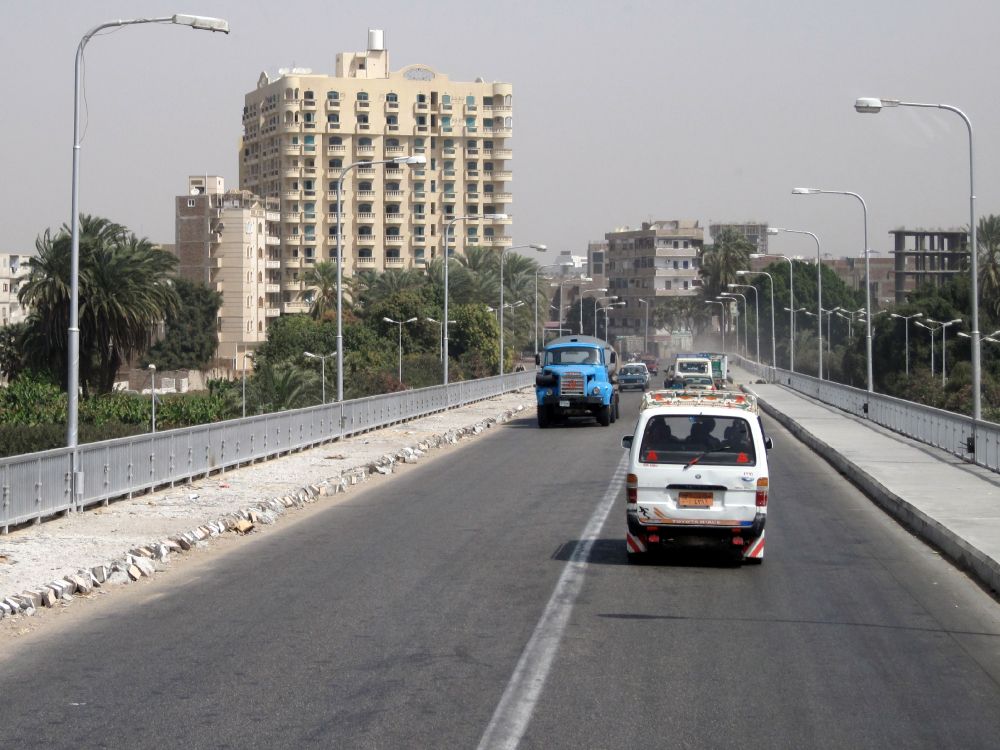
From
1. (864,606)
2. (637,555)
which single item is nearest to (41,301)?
(637,555)

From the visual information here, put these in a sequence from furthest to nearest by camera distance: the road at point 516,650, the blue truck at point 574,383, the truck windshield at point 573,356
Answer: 1. the truck windshield at point 573,356
2. the blue truck at point 574,383
3. the road at point 516,650

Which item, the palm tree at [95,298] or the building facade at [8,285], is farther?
the building facade at [8,285]

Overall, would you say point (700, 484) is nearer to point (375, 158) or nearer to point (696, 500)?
point (696, 500)

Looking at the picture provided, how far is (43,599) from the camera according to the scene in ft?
41.1

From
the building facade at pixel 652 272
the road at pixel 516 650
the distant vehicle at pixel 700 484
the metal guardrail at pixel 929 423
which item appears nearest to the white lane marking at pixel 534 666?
the road at pixel 516 650

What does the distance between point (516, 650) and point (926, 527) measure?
30.1 ft

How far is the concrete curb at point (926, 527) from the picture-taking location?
544 inches

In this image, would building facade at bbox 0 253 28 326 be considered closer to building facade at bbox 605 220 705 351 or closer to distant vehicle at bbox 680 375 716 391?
building facade at bbox 605 220 705 351

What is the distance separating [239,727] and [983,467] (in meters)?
20.8

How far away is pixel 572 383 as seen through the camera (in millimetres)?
41562

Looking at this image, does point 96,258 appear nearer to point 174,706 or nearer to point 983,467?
point 983,467

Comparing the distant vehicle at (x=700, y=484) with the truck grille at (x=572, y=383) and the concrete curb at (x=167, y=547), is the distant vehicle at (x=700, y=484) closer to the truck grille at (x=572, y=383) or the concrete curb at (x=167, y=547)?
the concrete curb at (x=167, y=547)

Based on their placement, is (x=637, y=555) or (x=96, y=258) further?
(x=96, y=258)

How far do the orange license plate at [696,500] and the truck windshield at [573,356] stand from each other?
92.6 feet
